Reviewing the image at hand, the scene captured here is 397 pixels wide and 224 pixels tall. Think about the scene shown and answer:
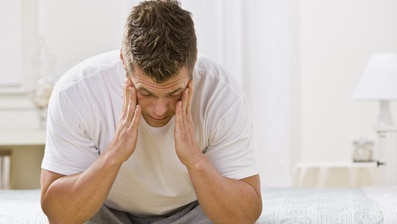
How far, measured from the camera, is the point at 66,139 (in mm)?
1726

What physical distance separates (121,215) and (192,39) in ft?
1.63

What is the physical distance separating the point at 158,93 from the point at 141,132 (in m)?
0.20

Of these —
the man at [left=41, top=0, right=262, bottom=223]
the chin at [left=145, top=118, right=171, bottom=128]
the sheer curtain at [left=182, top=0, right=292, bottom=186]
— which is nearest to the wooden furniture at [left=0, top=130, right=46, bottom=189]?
the sheer curtain at [left=182, top=0, right=292, bottom=186]

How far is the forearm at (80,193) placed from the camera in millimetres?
1678

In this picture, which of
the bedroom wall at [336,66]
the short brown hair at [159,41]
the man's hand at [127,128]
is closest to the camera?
the short brown hair at [159,41]

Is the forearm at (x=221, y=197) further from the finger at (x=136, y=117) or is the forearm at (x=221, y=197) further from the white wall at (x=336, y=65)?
the white wall at (x=336, y=65)

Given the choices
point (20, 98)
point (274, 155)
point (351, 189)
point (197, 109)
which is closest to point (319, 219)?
point (197, 109)

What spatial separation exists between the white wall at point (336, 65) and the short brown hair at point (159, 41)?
282 centimetres

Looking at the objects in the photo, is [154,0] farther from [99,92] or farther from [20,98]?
[20,98]

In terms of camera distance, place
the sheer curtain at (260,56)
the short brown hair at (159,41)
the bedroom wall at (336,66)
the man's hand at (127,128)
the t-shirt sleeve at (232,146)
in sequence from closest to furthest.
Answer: the short brown hair at (159,41) < the man's hand at (127,128) < the t-shirt sleeve at (232,146) < the sheer curtain at (260,56) < the bedroom wall at (336,66)

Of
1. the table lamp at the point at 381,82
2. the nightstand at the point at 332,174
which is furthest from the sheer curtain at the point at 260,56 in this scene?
the nightstand at the point at 332,174

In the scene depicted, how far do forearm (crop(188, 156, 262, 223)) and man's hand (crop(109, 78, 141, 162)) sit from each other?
0.44ft

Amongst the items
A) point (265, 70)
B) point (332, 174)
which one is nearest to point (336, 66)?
point (332, 174)

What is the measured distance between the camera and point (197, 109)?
5.85 ft
